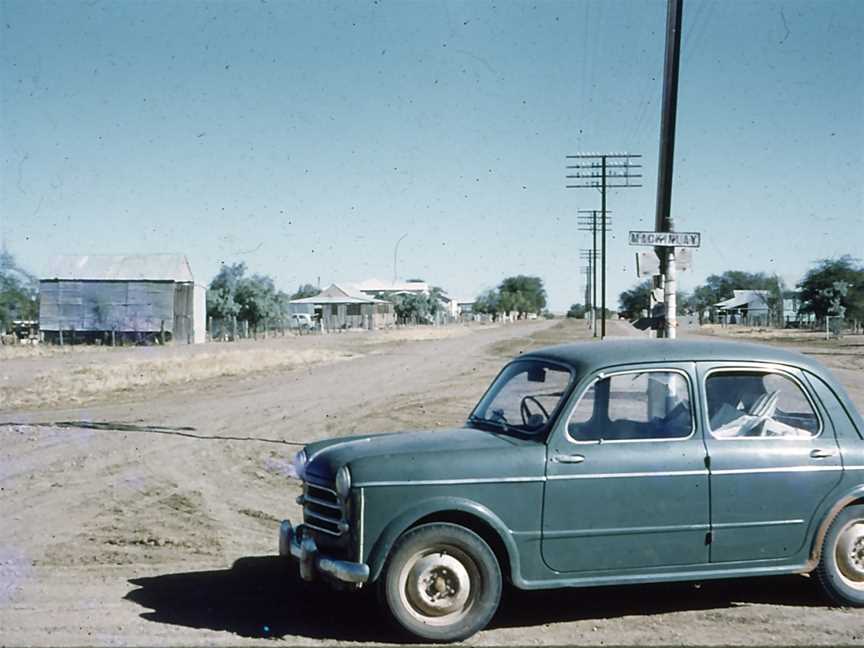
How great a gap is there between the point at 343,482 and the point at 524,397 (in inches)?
56.8

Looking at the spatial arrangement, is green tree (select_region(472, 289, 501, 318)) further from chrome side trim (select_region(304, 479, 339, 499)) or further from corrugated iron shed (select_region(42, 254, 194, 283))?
chrome side trim (select_region(304, 479, 339, 499))

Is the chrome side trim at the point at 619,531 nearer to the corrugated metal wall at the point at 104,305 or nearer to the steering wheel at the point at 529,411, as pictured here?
the steering wheel at the point at 529,411

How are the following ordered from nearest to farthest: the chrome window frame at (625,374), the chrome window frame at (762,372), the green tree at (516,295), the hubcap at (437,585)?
the hubcap at (437,585) → the chrome window frame at (625,374) → the chrome window frame at (762,372) → the green tree at (516,295)

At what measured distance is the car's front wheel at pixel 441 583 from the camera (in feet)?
16.9

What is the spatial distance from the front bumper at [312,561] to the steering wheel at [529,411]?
1355mm

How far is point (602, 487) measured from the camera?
17.8 feet

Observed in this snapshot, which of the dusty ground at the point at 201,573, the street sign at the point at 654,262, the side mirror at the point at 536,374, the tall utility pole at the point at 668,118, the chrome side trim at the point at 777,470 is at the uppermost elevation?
the tall utility pole at the point at 668,118

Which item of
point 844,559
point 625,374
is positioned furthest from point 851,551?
point 625,374

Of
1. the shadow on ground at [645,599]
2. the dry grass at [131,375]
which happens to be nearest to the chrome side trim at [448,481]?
the shadow on ground at [645,599]

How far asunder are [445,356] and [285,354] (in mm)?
7054

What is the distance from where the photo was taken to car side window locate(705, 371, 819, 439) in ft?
19.2

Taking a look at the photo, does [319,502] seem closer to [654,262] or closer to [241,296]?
[654,262]

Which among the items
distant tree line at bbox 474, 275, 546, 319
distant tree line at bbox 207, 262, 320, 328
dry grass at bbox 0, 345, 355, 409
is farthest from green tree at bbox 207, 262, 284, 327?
distant tree line at bbox 474, 275, 546, 319

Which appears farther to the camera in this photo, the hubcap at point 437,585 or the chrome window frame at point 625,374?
the chrome window frame at point 625,374
